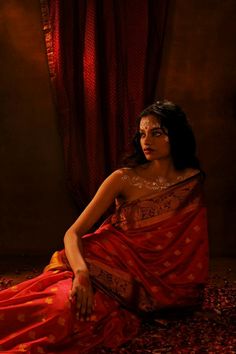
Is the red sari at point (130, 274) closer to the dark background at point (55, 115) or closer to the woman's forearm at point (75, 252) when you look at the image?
the woman's forearm at point (75, 252)

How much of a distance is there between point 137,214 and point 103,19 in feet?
6.57

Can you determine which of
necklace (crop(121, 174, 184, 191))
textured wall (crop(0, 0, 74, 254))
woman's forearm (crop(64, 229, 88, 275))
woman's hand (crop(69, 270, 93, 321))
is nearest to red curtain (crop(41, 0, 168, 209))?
textured wall (crop(0, 0, 74, 254))

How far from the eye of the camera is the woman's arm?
208 centimetres

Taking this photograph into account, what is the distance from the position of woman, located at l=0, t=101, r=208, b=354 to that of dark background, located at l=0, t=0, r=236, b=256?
154 cm

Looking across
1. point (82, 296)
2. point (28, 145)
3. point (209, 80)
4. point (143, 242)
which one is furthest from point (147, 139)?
point (28, 145)

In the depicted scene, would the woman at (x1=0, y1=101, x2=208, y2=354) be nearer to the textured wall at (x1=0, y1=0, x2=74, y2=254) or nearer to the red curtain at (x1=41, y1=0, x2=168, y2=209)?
the red curtain at (x1=41, y1=0, x2=168, y2=209)

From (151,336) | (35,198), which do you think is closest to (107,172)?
(35,198)

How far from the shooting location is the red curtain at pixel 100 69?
150 inches

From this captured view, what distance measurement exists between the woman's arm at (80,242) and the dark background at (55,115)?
1.75 metres

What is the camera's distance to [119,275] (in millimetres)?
2350

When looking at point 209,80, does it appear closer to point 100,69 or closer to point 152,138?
point 100,69

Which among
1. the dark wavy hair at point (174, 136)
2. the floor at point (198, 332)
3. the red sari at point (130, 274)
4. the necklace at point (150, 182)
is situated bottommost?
the floor at point (198, 332)

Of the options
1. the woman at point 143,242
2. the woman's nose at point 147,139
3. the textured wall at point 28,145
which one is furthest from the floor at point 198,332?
the textured wall at point 28,145

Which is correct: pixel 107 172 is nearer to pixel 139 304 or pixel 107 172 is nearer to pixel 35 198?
pixel 35 198
